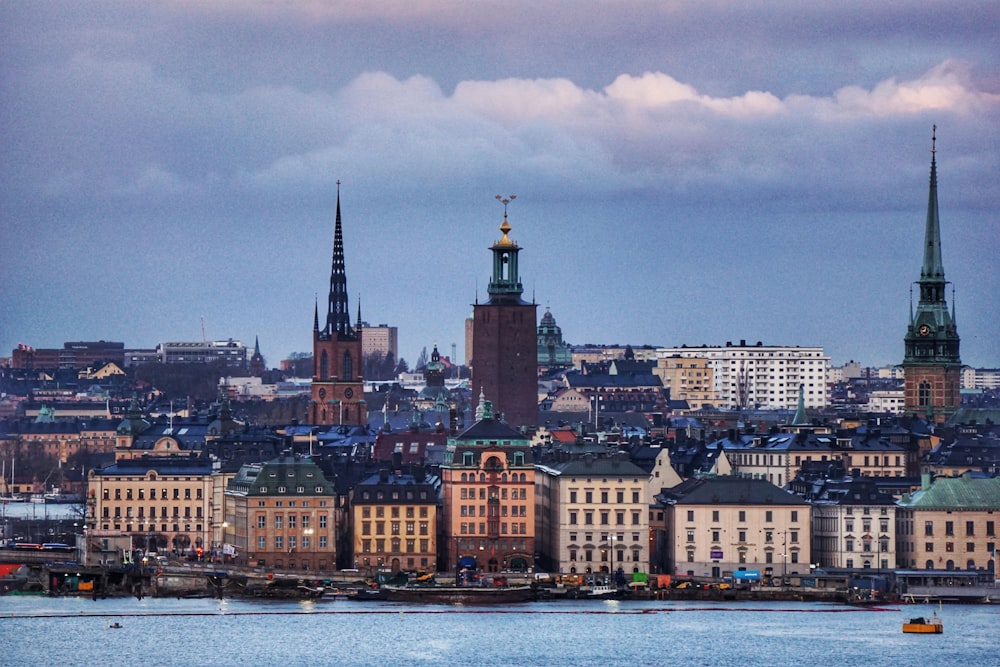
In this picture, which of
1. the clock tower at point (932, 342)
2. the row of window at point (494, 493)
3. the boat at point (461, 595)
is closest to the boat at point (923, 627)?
the boat at point (461, 595)

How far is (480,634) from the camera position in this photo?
260 feet

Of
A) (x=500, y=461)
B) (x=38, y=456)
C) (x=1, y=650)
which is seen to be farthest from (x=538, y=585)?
(x=38, y=456)

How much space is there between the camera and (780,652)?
76250 millimetres

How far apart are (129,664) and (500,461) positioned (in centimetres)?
2108

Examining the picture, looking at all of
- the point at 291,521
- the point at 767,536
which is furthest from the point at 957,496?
the point at 291,521

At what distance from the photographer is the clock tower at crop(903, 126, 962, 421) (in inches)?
5714

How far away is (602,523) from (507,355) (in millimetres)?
31307

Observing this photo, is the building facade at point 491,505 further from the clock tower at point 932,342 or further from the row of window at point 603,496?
the clock tower at point 932,342

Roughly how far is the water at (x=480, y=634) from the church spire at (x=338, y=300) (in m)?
69.5

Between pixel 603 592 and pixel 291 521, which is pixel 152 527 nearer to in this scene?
pixel 291 521

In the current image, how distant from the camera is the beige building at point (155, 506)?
328 ft

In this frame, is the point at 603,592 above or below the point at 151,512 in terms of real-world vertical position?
below

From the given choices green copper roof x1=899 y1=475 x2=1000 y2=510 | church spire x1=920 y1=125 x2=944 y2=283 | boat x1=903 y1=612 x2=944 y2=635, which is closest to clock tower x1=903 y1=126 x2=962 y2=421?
church spire x1=920 y1=125 x2=944 y2=283

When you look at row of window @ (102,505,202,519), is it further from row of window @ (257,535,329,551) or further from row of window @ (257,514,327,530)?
row of window @ (257,535,329,551)
